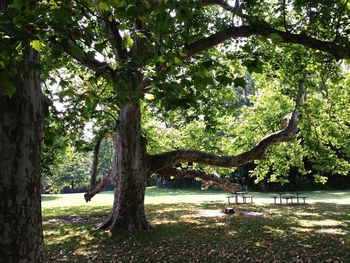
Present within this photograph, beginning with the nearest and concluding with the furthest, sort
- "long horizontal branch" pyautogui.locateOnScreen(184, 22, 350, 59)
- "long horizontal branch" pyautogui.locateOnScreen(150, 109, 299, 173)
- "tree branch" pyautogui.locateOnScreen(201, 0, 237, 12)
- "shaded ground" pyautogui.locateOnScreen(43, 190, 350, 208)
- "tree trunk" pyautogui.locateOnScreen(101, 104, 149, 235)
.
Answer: "long horizontal branch" pyautogui.locateOnScreen(184, 22, 350, 59), "tree branch" pyautogui.locateOnScreen(201, 0, 237, 12), "tree trunk" pyautogui.locateOnScreen(101, 104, 149, 235), "long horizontal branch" pyautogui.locateOnScreen(150, 109, 299, 173), "shaded ground" pyautogui.locateOnScreen(43, 190, 350, 208)

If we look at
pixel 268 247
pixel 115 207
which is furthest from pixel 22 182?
pixel 115 207

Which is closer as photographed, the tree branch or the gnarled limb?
the tree branch

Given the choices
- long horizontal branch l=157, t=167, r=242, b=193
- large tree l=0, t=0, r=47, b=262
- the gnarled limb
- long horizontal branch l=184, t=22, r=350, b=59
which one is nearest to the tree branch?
long horizontal branch l=184, t=22, r=350, b=59

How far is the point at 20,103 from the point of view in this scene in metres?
4.51

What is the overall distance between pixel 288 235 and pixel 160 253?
490 cm

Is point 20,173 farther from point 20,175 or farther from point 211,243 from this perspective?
point 211,243

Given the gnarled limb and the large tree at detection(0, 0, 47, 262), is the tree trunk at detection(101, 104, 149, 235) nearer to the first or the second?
the gnarled limb

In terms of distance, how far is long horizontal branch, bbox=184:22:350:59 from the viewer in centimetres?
914

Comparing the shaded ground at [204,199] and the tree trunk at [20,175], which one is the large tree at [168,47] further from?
the shaded ground at [204,199]

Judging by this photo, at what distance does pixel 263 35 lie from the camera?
10.3m

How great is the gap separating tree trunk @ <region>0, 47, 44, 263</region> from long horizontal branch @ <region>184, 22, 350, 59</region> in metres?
5.89

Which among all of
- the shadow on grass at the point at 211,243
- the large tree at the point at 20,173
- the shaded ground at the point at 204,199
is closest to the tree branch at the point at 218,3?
the shadow on grass at the point at 211,243

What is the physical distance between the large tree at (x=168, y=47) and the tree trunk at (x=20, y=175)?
87cm

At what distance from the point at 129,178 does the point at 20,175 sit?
30.5 feet
